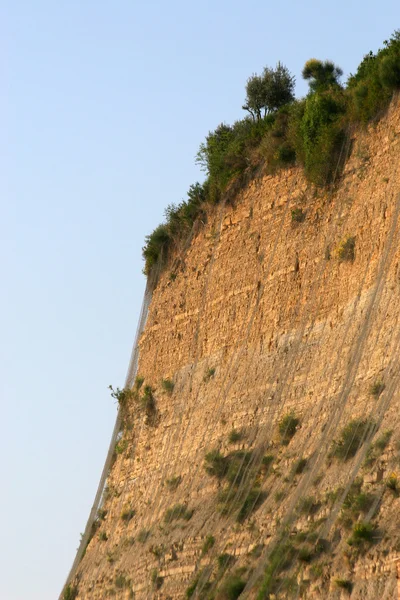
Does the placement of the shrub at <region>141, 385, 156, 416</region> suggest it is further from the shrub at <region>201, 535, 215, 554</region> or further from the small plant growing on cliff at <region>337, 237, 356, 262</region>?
the small plant growing on cliff at <region>337, 237, 356, 262</region>

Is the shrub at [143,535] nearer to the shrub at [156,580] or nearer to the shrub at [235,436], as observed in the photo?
the shrub at [156,580]

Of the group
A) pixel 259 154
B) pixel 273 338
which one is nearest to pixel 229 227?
pixel 259 154

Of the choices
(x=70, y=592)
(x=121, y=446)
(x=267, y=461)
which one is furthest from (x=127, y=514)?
(x=267, y=461)

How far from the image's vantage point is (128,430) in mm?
28891

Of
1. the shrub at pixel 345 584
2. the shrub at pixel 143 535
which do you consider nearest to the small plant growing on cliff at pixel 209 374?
the shrub at pixel 143 535

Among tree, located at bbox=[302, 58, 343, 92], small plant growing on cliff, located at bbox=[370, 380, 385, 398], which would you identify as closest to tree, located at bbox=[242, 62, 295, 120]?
tree, located at bbox=[302, 58, 343, 92]

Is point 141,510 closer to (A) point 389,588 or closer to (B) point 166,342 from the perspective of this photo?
(B) point 166,342

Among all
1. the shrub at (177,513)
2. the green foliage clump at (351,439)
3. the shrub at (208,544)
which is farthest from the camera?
the shrub at (177,513)

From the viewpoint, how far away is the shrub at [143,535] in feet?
82.3

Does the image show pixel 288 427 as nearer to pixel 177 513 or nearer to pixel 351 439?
pixel 351 439

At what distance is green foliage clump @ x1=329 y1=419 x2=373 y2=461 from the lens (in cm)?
2019

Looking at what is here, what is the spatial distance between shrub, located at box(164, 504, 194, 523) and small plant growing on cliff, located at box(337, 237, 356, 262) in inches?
217

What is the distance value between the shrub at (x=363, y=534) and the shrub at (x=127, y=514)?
30.6 feet

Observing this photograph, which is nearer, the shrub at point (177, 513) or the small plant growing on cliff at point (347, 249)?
the small plant growing on cliff at point (347, 249)
